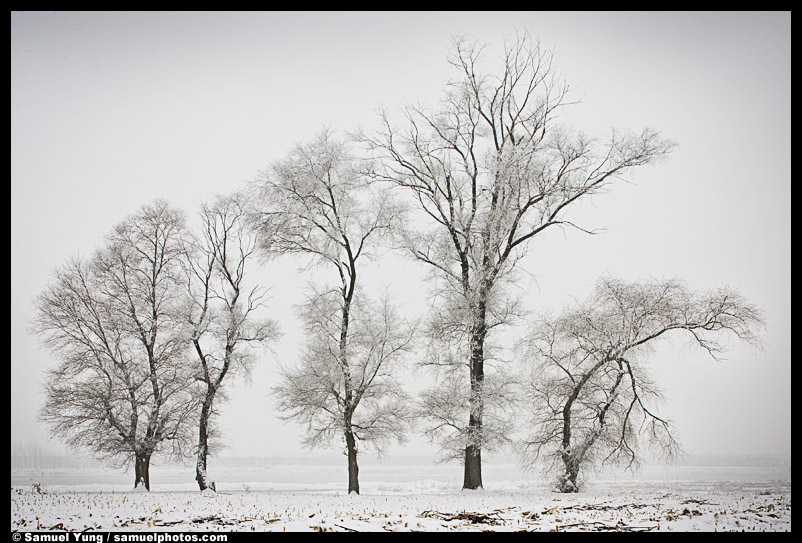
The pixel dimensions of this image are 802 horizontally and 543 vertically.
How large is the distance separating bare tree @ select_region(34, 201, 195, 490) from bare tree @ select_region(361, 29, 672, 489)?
7995 mm

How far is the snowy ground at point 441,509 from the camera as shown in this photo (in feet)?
36.5

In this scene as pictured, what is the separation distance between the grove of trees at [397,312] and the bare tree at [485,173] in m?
0.06

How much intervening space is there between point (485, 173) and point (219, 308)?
946cm

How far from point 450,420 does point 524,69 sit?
10.8m

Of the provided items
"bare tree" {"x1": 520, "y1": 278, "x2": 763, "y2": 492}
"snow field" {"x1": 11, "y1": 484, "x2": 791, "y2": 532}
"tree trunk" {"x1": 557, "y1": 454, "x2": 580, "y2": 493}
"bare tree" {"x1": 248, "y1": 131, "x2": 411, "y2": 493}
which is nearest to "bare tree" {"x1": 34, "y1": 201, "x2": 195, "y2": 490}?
"snow field" {"x1": 11, "y1": 484, "x2": 791, "y2": 532}

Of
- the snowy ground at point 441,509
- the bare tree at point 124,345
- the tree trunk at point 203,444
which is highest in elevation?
the bare tree at point 124,345

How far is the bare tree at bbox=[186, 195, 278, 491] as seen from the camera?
18.8 metres

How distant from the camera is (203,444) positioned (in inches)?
723

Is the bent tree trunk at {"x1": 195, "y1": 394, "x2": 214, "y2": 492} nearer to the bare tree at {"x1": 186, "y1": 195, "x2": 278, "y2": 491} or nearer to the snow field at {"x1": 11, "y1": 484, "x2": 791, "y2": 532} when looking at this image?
the bare tree at {"x1": 186, "y1": 195, "x2": 278, "y2": 491}

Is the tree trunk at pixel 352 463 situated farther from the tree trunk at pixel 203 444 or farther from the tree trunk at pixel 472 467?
the tree trunk at pixel 203 444

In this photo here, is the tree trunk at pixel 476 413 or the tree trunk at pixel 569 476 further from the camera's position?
the tree trunk at pixel 476 413

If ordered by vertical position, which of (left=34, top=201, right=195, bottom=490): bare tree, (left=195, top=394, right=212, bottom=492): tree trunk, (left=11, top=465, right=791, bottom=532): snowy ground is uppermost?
(left=34, top=201, right=195, bottom=490): bare tree

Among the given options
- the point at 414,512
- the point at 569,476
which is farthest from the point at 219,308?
the point at 569,476

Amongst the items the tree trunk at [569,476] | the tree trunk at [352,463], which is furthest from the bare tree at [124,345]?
the tree trunk at [569,476]
